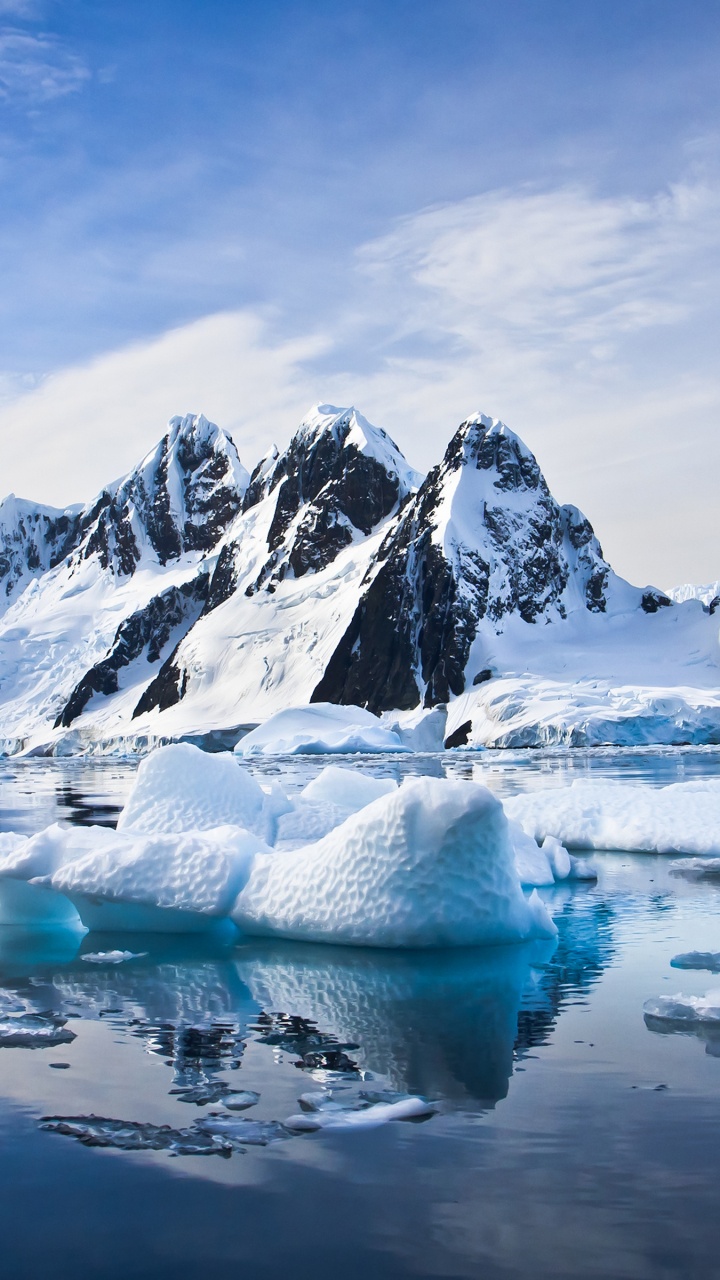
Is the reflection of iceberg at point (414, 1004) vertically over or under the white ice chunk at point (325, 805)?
under

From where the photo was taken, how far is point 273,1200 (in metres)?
4.80

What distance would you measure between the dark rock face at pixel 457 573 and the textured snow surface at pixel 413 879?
99.1 metres

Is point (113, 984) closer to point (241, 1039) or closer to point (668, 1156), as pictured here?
point (241, 1039)

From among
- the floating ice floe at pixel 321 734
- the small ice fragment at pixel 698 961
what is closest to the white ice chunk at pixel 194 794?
the small ice fragment at pixel 698 961

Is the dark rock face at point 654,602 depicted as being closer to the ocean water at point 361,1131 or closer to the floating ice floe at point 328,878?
the floating ice floe at point 328,878

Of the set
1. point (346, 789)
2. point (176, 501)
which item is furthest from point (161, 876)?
point (176, 501)

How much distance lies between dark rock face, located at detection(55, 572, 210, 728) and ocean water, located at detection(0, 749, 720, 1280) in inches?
5750

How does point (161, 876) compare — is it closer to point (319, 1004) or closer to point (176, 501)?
point (319, 1004)

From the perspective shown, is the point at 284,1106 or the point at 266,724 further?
the point at 266,724

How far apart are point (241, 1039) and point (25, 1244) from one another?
3.01 m

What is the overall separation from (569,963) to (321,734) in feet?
239

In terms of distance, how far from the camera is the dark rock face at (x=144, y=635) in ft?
502

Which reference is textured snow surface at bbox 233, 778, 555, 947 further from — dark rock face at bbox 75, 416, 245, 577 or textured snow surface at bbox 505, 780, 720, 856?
dark rock face at bbox 75, 416, 245, 577

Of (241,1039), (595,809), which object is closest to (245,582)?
(595,809)
